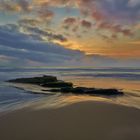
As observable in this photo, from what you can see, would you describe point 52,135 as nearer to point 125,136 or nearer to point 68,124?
point 68,124

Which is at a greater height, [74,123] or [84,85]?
[84,85]

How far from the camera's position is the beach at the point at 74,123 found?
22.6ft

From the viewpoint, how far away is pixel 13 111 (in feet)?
30.9

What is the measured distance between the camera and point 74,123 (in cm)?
779

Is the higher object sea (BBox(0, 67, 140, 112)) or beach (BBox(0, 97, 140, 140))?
sea (BBox(0, 67, 140, 112))

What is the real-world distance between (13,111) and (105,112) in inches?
121

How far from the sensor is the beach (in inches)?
Result: 271

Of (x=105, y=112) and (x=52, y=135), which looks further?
A: (x=105, y=112)

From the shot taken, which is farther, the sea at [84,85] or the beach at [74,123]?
the sea at [84,85]

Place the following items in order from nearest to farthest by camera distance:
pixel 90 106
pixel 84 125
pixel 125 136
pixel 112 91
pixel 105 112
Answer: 1. pixel 125 136
2. pixel 84 125
3. pixel 105 112
4. pixel 90 106
5. pixel 112 91

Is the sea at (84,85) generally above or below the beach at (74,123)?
above

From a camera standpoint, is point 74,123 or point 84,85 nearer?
point 74,123

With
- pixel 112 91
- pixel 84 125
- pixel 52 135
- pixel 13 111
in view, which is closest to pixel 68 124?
pixel 84 125

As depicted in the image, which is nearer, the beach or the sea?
the beach
